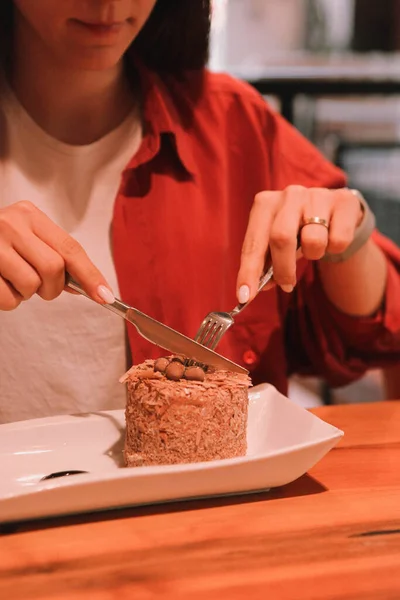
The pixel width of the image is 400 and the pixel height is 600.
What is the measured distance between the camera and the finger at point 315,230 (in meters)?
1.17

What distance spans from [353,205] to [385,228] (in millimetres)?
1728

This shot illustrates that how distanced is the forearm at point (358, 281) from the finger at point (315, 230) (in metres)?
0.22

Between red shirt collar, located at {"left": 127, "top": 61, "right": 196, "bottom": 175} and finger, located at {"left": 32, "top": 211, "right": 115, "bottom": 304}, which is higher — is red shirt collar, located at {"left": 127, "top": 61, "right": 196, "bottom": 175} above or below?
above

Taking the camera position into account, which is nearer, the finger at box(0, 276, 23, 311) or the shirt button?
the finger at box(0, 276, 23, 311)

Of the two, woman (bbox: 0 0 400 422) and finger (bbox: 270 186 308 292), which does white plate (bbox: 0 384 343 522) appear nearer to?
finger (bbox: 270 186 308 292)

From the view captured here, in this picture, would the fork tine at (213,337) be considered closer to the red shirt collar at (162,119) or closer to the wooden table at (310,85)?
the red shirt collar at (162,119)

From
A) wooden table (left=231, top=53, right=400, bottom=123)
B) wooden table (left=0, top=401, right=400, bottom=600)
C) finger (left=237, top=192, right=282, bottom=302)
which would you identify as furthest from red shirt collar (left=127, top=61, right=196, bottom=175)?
wooden table (left=0, top=401, right=400, bottom=600)

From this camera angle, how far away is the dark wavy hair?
161 cm

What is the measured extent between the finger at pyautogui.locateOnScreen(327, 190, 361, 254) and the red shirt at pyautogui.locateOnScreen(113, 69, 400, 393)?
10.7 inches

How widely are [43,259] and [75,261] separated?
41 millimetres

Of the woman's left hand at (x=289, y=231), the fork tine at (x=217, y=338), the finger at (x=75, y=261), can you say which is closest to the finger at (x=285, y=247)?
the woman's left hand at (x=289, y=231)

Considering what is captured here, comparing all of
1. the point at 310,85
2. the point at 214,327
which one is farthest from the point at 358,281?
the point at 310,85

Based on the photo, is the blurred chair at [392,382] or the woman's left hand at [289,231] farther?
the blurred chair at [392,382]

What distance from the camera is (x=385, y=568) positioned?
2.50 feet
